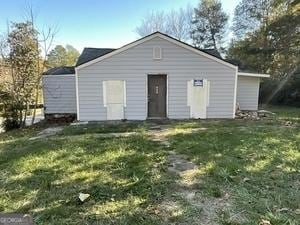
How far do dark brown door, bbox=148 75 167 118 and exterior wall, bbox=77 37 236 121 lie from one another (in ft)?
0.73

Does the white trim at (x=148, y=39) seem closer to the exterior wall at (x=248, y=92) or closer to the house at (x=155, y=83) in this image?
the house at (x=155, y=83)

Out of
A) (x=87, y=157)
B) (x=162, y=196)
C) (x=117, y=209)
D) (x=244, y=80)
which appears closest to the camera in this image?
(x=117, y=209)

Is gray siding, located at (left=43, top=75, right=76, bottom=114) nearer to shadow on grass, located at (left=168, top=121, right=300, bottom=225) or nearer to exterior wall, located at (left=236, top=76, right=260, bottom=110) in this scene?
shadow on grass, located at (left=168, top=121, right=300, bottom=225)

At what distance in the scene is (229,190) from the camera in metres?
3.92

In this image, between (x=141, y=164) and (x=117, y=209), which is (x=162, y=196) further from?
(x=141, y=164)

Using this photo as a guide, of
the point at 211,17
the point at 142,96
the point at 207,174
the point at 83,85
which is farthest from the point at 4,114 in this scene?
the point at 211,17

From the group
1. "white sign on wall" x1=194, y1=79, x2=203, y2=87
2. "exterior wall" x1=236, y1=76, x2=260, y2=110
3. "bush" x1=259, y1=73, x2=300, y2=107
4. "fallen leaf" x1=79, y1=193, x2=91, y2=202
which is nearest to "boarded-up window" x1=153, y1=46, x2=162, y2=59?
"white sign on wall" x1=194, y1=79, x2=203, y2=87

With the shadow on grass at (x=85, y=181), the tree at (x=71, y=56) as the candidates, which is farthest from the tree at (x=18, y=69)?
the tree at (x=71, y=56)

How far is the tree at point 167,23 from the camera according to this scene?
33281mm

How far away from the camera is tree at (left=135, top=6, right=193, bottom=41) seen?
1310 inches

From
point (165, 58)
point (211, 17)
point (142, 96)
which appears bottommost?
point (142, 96)

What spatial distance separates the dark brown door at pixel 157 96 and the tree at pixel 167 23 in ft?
75.5

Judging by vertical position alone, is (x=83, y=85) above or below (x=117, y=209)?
above

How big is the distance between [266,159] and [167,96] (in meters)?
6.56
